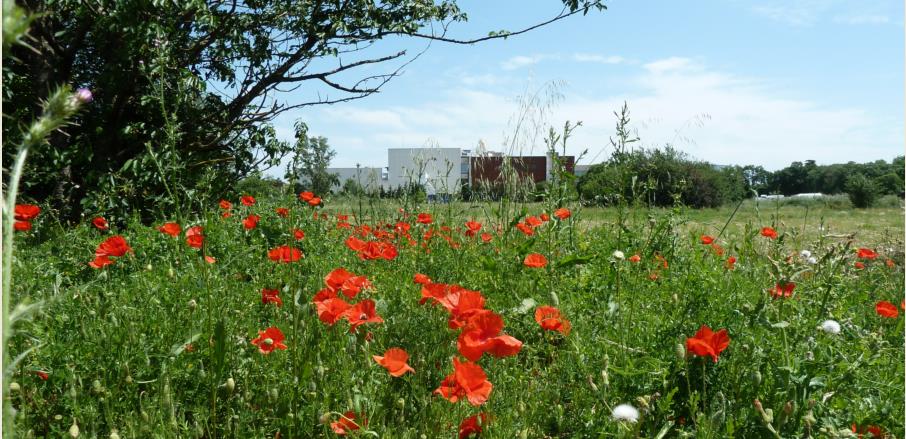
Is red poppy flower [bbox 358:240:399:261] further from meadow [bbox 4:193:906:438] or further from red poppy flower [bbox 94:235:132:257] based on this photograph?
red poppy flower [bbox 94:235:132:257]

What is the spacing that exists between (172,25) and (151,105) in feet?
3.11

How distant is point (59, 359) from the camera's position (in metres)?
1.94

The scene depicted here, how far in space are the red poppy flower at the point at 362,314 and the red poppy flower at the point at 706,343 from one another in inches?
31.0

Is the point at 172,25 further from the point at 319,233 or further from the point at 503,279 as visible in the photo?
the point at 503,279

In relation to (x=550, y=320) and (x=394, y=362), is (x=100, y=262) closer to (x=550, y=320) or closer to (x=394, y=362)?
(x=394, y=362)

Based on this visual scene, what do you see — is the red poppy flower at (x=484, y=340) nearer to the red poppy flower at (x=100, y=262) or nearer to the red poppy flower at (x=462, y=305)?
the red poppy flower at (x=462, y=305)

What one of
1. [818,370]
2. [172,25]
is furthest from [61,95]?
[172,25]

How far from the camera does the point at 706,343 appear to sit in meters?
1.66

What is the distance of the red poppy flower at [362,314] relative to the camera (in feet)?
5.68

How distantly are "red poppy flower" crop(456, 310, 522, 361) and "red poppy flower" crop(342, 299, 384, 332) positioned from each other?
0.92 ft

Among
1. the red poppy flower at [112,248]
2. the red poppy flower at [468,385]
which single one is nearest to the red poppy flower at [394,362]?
the red poppy flower at [468,385]

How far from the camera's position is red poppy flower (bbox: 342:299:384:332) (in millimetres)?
1731

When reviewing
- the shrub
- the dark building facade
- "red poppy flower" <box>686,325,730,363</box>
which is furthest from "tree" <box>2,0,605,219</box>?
the shrub

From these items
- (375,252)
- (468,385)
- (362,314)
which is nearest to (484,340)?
(468,385)
